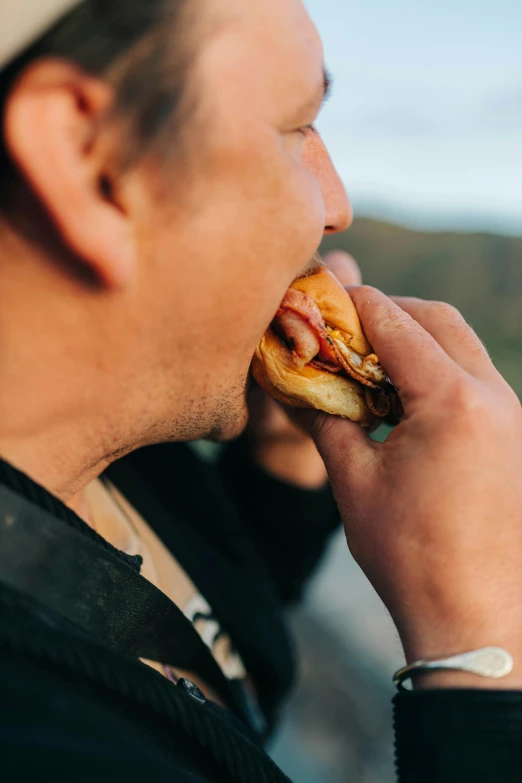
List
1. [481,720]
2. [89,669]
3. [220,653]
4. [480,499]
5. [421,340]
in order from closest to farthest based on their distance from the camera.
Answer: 1. [89,669]
2. [481,720]
3. [480,499]
4. [421,340]
5. [220,653]

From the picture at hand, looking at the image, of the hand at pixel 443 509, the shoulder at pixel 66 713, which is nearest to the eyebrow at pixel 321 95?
the hand at pixel 443 509

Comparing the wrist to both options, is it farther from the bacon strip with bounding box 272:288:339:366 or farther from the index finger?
the bacon strip with bounding box 272:288:339:366

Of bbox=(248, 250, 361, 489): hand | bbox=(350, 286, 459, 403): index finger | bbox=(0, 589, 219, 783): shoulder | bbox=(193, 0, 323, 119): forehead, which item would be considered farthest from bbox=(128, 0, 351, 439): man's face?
bbox=(248, 250, 361, 489): hand

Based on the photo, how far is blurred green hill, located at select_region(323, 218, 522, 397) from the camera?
33.0 feet

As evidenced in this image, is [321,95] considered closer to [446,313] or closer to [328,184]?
[328,184]

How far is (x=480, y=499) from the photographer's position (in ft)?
4.05

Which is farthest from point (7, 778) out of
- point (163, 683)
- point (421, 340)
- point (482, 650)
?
point (421, 340)

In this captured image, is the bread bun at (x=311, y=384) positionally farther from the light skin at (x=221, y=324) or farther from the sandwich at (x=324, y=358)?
the light skin at (x=221, y=324)

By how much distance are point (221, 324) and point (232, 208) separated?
0.24 meters

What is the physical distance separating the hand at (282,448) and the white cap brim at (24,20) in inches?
61.5

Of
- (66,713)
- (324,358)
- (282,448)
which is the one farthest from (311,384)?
(282,448)

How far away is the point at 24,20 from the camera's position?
99 cm

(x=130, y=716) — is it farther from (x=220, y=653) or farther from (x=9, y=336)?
(x=220, y=653)

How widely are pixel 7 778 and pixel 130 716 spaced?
255mm
